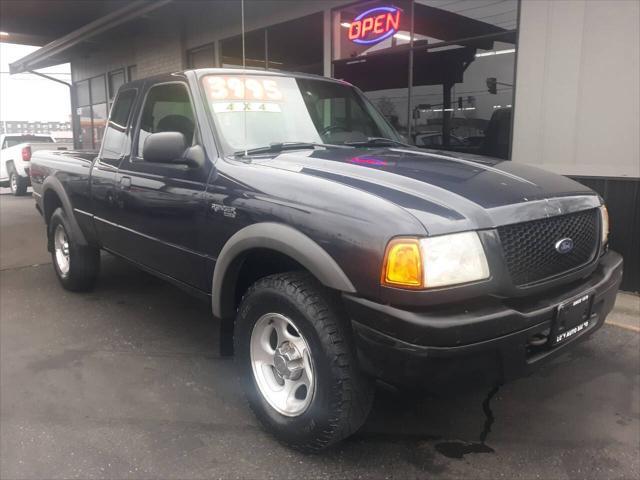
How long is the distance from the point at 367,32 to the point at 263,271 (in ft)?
21.4

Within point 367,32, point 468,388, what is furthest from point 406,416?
point 367,32

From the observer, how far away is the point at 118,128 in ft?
14.5

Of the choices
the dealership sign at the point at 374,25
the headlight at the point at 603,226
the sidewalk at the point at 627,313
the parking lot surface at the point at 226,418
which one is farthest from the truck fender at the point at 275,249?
the dealership sign at the point at 374,25

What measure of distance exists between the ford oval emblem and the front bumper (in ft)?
1.00

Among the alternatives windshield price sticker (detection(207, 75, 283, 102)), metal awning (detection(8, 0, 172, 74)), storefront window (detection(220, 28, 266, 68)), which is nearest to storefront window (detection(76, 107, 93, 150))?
metal awning (detection(8, 0, 172, 74))

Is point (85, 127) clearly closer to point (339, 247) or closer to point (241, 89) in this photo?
point (241, 89)

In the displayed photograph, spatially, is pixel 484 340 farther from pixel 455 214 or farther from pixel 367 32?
pixel 367 32

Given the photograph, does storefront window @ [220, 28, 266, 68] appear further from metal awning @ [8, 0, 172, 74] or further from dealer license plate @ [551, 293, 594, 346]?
dealer license plate @ [551, 293, 594, 346]

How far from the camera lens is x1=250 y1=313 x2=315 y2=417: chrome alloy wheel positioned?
265 centimetres

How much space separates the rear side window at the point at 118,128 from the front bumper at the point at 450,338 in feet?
9.18

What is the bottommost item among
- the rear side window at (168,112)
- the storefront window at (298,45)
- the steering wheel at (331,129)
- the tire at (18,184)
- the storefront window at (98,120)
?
the tire at (18,184)

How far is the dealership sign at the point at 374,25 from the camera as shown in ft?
26.3

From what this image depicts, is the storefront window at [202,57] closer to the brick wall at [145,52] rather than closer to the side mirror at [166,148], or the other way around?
the brick wall at [145,52]

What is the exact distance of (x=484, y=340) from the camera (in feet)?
7.15
